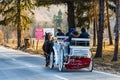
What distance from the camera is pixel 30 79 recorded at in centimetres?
1684

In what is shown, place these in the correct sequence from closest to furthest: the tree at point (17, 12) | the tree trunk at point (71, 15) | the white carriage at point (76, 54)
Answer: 1. the white carriage at point (76, 54)
2. the tree trunk at point (71, 15)
3. the tree at point (17, 12)

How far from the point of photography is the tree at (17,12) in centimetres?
6000

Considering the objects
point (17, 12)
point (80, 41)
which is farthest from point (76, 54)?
point (17, 12)

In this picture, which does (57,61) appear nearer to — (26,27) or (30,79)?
(30,79)

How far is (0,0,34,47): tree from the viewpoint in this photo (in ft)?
197

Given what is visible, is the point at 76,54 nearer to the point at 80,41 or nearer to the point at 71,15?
the point at 80,41

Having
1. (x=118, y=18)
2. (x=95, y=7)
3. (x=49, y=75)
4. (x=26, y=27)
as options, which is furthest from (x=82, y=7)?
(x=49, y=75)

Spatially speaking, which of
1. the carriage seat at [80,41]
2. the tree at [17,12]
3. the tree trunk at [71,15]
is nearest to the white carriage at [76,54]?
the carriage seat at [80,41]

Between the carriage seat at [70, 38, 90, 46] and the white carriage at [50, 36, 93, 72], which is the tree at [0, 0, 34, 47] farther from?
the carriage seat at [70, 38, 90, 46]

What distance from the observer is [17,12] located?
2377 inches

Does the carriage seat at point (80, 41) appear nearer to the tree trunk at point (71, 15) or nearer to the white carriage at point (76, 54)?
the white carriage at point (76, 54)

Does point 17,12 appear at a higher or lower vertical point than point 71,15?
higher

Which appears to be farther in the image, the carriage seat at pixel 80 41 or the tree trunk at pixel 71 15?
the tree trunk at pixel 71 15

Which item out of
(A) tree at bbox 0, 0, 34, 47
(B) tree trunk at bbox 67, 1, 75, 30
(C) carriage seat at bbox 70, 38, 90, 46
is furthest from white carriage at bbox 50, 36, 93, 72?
(A) tree at bbox 0, 0, 34, 47
